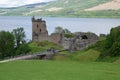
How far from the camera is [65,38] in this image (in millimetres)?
75125

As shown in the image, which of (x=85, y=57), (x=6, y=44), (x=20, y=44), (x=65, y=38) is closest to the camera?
(x=85, y=57)

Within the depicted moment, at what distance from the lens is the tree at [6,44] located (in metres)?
66.4

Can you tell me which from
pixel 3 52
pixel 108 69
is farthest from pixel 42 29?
pixel 108 69

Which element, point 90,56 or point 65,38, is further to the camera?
point 65,38

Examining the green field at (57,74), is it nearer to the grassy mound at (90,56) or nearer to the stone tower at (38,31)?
the grassy mound at (90,56)

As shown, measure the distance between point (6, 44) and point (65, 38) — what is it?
1374cm

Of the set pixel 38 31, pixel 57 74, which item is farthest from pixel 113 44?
pixel 38 31

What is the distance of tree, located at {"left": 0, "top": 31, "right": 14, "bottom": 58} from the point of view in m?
66.4

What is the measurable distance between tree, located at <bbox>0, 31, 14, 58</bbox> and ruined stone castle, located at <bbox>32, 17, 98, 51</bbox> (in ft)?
35.6

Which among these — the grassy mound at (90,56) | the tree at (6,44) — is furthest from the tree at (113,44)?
the tree at (6,44)

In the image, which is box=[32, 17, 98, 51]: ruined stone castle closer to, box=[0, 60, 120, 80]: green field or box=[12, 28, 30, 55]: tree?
box=[12, 28, 30, 55]: tree

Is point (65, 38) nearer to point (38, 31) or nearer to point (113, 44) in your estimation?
point (38, 31)

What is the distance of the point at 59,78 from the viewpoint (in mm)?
27891

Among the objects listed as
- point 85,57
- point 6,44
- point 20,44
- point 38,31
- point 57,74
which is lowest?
Result: point 57,74
